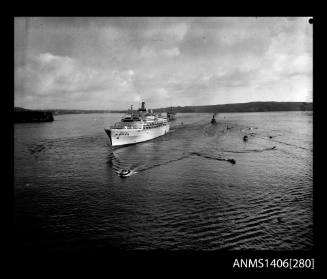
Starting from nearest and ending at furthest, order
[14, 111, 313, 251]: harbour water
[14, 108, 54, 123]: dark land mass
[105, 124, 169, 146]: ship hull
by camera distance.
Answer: [14, 111, 313, 251]: harbour water
[105, 124, 169, 146]: ship hull
[14, 108, 54, 123]: dark land mass

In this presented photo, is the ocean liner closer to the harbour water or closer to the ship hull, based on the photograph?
the ship hull

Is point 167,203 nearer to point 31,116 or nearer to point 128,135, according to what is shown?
point 128,135

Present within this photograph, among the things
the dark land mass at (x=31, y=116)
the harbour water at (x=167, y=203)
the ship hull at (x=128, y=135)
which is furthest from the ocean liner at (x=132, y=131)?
the dark land mass at (x=31, y=116)

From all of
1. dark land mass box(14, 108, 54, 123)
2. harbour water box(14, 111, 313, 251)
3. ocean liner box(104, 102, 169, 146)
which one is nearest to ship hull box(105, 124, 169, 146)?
ocean liner box(104, 102, 169, 146)

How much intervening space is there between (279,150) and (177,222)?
3642cm

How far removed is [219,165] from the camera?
35.8 metres

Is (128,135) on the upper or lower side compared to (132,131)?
lower

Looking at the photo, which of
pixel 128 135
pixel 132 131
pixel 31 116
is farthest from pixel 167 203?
pixel 31 116

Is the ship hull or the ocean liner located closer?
the ship hull

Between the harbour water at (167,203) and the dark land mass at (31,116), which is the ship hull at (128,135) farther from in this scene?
the dark land mass at (31,116)

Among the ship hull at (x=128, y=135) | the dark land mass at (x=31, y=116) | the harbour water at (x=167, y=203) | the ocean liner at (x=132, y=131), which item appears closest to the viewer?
the harbour water at (x=167, y=203)

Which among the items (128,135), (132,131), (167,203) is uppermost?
(132,131)
